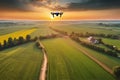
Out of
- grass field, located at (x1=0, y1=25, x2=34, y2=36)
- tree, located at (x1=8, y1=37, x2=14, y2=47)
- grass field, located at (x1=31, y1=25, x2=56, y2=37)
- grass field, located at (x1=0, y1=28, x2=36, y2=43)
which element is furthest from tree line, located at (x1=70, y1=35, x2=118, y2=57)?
tree, located at (x1=8, y1=37, x2=14, y2=47)

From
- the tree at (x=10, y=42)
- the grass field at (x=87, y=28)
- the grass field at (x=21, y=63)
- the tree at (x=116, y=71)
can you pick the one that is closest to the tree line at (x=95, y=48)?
the grass field at (x=87, y=28)

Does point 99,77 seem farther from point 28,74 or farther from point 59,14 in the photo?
point 59,14

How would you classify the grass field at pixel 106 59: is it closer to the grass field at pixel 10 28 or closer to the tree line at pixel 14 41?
the tree line at pixel 14 41

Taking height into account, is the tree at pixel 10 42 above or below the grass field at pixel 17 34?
below

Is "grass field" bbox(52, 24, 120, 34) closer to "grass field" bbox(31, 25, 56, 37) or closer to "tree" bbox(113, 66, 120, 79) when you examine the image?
"grass field" bbox(31, 25, 56, 37)

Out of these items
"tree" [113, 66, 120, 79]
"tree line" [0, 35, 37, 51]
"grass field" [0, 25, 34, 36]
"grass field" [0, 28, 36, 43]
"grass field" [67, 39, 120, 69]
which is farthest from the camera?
"grass field" [0, 25, 34, 36]

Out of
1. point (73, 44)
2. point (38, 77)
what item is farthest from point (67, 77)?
point (73, 44)
